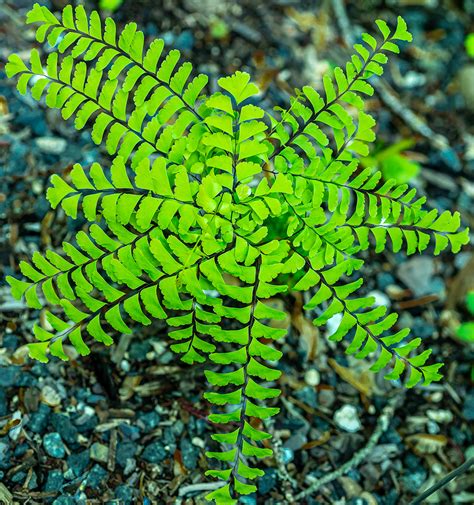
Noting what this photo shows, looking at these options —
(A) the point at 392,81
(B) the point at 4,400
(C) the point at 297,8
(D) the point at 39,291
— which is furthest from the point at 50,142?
(A) the point at 392,81

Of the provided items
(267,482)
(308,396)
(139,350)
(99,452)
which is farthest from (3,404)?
(308,396)

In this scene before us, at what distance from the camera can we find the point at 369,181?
182 centimetres

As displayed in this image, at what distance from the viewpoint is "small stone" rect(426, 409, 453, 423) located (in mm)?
2428

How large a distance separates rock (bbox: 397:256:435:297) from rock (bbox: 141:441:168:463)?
1.24 meters

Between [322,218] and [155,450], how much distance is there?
0.89 m

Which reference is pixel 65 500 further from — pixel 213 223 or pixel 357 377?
pixel 357 377

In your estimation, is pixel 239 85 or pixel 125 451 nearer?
pixel 239 85

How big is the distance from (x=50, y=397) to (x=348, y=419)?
99 cm

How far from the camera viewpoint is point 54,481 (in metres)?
1.94

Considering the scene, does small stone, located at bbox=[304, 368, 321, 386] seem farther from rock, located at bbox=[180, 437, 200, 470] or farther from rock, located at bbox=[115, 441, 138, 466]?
rock, located at bbox=[115, 441, 138, 466]

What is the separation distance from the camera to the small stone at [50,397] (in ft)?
6.82

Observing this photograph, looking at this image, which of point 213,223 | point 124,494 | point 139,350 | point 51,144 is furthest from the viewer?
point 51,144

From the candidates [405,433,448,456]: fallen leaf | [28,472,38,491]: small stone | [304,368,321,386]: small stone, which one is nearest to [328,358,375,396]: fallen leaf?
[304,368,321,386]: small stone

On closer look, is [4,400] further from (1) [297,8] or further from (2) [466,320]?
(1) [297,8]
